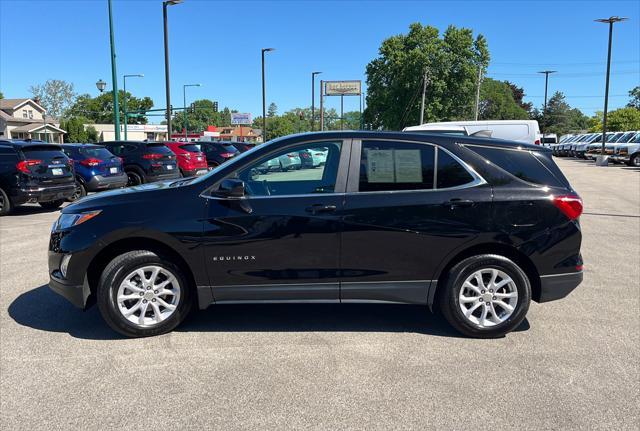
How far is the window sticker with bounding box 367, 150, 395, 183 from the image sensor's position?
4.05 m

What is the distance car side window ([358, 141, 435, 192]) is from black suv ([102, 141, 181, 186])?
39.6ft

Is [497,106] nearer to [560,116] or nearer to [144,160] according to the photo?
[560,116]

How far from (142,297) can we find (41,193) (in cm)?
782

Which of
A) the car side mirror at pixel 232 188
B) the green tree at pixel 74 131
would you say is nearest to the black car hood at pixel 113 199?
the car side mirror at pixel 232 188

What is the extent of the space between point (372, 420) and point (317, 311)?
1.91 meters

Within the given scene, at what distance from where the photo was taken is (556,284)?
13.4 ft

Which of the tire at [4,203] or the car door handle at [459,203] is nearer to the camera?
the car door handle at [459,203]

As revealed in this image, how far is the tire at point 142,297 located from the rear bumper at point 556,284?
9.70ft

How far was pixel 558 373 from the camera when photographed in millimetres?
3527

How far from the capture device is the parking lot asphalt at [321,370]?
2.98 metres

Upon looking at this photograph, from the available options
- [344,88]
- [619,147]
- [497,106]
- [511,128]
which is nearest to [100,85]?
[511,128]

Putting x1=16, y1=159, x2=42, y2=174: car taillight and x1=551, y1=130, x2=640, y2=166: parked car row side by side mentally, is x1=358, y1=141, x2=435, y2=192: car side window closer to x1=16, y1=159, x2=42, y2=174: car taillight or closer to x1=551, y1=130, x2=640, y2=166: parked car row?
x1=16, y1=159, x2=42, y2=174: car taillight

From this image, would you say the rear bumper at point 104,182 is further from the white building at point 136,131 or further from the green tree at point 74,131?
the white building at point 136,131

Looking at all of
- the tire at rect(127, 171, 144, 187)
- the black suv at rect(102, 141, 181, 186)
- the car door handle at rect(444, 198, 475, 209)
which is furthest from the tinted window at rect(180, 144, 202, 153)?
the car door handle at rect(444, 198, 475, 209)
